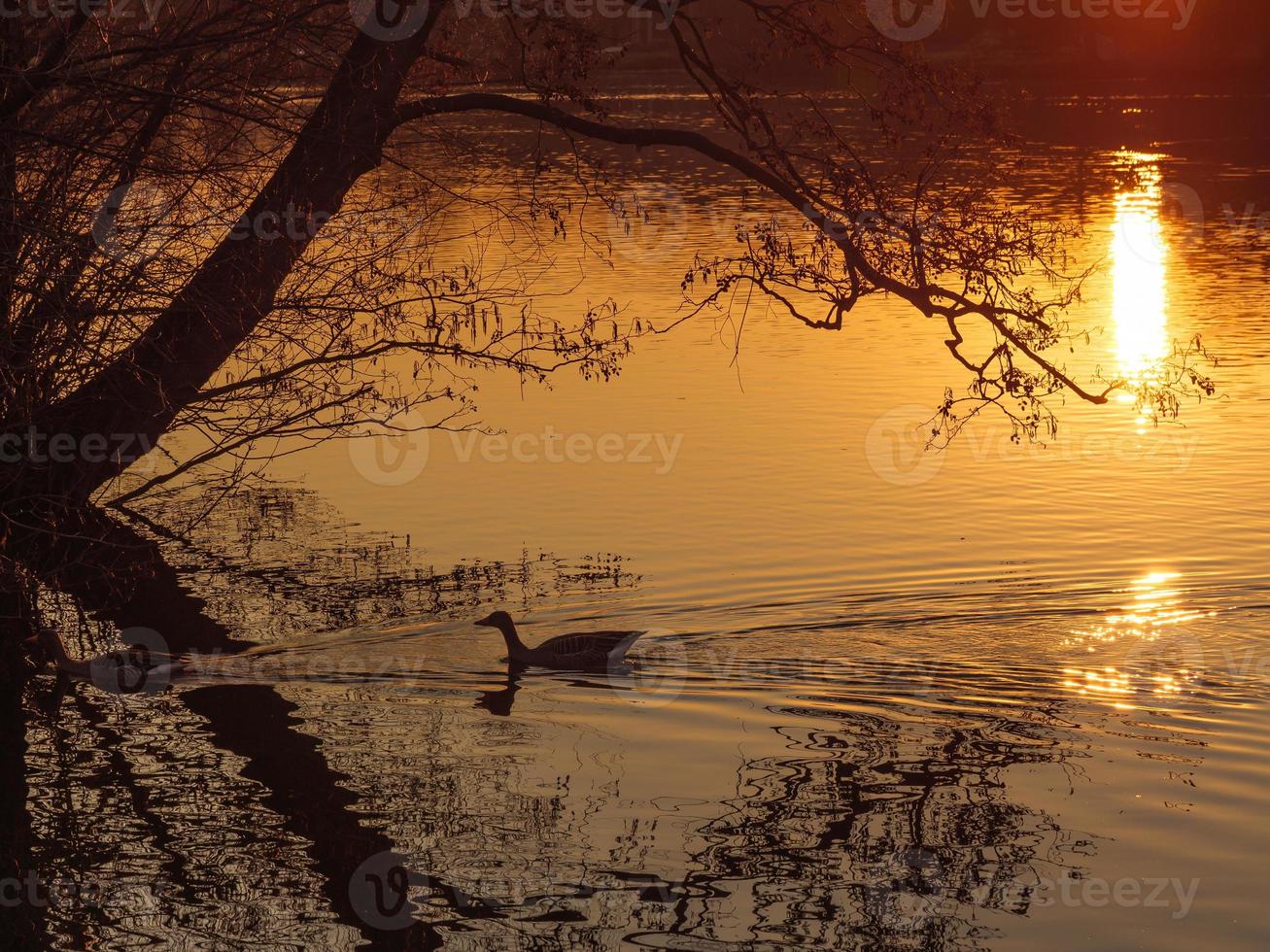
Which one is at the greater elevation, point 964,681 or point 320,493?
point 320,493

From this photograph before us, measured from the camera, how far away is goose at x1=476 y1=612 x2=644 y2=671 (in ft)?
41.5

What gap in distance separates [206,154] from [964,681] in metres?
6.31

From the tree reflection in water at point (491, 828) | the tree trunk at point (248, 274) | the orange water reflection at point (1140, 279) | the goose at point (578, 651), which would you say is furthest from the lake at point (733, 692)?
the tree trunk at point (248, 274)

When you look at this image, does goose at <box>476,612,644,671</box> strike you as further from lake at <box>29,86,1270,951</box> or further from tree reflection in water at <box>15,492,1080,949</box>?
tree reflection in water at <box>15,492,1080,949</box>

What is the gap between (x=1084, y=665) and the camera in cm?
1265

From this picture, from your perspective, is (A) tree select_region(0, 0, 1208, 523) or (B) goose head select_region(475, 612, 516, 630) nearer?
(A) tree select_region(0, 0, 1208, 523)

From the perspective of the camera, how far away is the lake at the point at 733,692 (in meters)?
9.07

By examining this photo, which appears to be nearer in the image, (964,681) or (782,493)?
(964,681)

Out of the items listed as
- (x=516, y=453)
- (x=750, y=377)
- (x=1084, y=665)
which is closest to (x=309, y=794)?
(x=1084, y=665)

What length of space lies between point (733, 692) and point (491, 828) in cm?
274

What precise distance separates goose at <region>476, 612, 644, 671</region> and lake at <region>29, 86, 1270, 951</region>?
16 centimetres

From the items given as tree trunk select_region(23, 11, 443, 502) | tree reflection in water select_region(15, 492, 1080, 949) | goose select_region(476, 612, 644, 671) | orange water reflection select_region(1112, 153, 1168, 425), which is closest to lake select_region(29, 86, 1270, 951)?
tree reflection in water select_region(15, 492, 1080, 949)

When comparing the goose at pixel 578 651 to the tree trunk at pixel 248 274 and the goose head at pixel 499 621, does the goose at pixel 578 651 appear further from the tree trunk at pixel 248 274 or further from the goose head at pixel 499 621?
the tree trunk at pixel 248 274

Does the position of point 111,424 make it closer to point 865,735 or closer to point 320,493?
point 320,493
